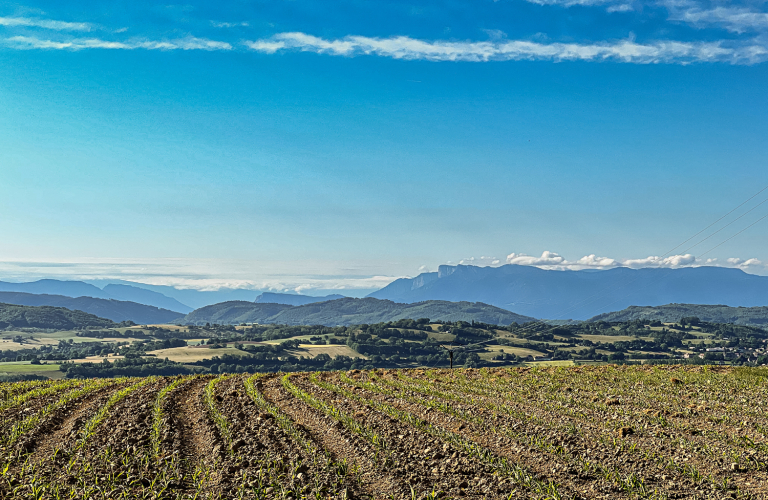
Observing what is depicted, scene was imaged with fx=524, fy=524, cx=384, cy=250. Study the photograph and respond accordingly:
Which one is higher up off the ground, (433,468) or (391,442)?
(433,468)

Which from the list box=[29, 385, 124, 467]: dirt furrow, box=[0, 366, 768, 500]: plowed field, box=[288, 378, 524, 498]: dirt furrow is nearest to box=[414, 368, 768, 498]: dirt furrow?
box=[0, 366, 768, 500]: plowed field

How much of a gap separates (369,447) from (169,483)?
514 centimetres

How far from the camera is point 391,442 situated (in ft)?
48.3

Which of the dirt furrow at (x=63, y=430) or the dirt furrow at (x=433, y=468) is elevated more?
the dirt furrow at (x=433, y=468)

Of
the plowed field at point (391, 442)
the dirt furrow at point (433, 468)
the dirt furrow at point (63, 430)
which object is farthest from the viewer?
the dirt furrow at point (63, 430)

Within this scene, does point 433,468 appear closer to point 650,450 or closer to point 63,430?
point 650,450

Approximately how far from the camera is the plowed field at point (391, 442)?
37.2 feet

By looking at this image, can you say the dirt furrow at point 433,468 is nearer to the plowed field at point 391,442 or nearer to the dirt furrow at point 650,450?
the plowed field at point 391,442

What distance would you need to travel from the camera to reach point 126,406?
67.7ft

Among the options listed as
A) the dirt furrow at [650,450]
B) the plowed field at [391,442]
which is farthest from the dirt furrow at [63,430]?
the dirt furrow at [650,450]

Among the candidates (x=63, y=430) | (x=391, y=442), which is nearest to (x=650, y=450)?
(x=391, y=442)

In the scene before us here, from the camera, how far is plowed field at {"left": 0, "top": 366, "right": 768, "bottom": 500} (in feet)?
37.2

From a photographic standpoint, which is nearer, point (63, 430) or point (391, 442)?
point (391, 442)

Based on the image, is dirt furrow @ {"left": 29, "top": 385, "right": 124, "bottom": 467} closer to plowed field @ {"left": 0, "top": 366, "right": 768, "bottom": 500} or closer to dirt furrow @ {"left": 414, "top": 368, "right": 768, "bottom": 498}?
plowed field @ {"left": 0, "top": 366, "right": 768, "bottom": 500}
